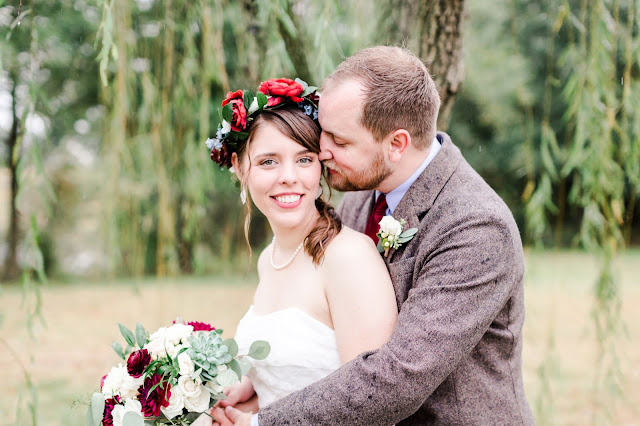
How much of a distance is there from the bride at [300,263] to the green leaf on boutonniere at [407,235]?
4.3 inches

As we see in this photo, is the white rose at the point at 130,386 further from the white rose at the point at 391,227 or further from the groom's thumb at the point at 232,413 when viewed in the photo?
the white rose at the point at 391,227

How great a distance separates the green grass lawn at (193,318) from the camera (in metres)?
3.76

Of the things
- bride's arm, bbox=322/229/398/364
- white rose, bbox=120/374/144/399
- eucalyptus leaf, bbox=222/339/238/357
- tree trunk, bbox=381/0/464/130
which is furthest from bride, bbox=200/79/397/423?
tree trunk, bbox=381/0/464/130

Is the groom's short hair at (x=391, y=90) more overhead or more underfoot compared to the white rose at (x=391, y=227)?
more overhead

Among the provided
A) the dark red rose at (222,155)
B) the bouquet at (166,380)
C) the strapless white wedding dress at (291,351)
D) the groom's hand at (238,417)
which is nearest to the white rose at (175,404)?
the bouquet at (166,380)

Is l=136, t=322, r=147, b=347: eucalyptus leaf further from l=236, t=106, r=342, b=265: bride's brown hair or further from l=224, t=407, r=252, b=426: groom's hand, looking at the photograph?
l=236, t=106, r=342, b=265: bride's brown hair

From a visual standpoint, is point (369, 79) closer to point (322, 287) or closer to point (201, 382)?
point (322, 287)

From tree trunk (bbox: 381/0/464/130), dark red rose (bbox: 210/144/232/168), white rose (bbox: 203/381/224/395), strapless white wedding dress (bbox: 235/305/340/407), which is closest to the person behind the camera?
white rose (bbox: 203/381/224/395)

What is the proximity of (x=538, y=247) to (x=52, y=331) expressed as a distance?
23.1 feet

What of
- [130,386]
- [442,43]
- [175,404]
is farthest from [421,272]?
[442,43]

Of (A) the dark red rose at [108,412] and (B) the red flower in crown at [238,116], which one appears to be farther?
(B) the red flower in crown at [238,116]

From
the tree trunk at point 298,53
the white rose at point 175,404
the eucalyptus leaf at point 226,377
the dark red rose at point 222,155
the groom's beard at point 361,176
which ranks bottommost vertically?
the white rose at point 175,404

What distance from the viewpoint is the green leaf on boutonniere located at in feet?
6.50

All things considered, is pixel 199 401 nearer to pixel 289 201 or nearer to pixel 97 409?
pixel 97 409
